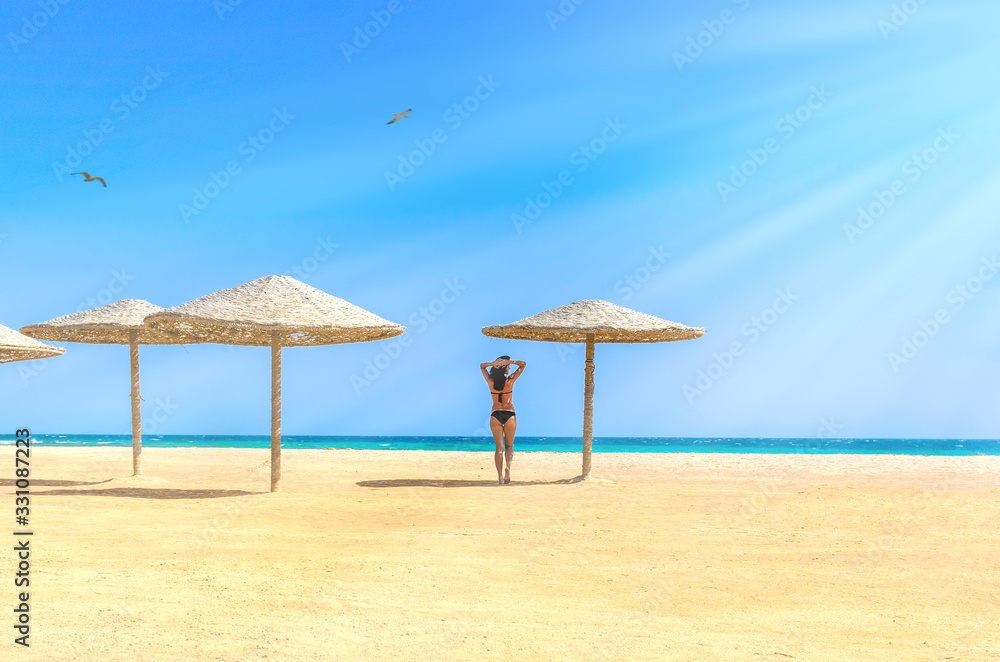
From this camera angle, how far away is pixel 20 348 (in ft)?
37.2

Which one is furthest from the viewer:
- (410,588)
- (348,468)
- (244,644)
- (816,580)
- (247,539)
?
(348,468)

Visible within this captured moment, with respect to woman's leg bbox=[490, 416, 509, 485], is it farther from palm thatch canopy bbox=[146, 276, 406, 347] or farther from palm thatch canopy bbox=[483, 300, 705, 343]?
palm thatch canopy bbox=[146, 276, 406, 347]

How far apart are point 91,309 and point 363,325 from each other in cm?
553

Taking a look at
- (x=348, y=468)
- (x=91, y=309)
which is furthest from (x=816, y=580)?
(x=91, y=309)

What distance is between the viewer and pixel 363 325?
9789 mm

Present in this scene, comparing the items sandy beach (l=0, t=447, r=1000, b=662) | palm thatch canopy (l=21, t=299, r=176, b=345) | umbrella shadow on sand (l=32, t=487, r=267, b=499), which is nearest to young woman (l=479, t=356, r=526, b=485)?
sandy beach (l=0, t=447, r=1000, b=662)

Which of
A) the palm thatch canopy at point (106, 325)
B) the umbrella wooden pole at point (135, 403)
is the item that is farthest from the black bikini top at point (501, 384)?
the umbrella wooden pole at point (135, 403)

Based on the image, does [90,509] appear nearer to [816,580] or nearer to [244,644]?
[244,644]

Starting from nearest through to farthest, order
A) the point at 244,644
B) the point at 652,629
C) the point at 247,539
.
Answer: the point at 244,644 < the point at 652,629 < the point at 247,539

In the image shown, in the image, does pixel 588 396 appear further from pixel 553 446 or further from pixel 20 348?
pixel 553 446

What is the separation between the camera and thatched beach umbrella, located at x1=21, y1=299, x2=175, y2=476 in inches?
452

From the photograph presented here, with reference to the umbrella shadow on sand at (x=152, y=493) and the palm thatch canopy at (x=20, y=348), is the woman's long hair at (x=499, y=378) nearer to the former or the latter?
the umbrella shadow on sand at (x=152, y=493)

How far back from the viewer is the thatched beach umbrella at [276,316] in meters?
9.23

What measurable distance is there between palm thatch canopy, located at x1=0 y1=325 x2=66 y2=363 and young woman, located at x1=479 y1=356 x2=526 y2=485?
7.41 m
